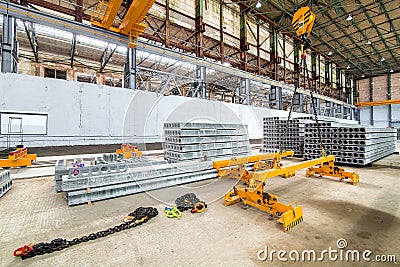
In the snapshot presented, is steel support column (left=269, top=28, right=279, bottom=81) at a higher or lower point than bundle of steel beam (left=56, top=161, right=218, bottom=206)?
higher

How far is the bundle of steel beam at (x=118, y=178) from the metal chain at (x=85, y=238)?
107cm

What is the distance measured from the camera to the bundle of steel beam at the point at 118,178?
332cm

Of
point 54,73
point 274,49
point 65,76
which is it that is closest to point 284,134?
point 274,49

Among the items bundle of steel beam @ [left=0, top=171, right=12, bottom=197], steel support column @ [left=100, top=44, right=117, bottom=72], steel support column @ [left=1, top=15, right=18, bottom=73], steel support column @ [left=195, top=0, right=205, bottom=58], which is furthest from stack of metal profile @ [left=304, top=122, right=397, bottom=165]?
steel support column @ [left=1, top=15, right=18, bottom=73]

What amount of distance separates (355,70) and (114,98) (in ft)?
110

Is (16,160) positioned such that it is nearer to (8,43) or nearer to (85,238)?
(8,43)

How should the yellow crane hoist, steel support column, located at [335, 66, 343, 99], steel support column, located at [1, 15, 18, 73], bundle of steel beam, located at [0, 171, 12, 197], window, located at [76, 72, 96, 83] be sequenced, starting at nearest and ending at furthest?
bundle of steel beam, located at [0, 171, 12, 197] → the yellow crane hoist → steel support column, located at [1, 15, 18, 73] → window, located at [76, 72, 96, 83] → steel support column, located at [335, 66, 343, 99]

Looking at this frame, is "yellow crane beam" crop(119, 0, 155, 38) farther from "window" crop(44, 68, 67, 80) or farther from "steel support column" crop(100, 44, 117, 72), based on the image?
"window" crop(44, 68, 67, 80)

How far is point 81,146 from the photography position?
754 centimetres

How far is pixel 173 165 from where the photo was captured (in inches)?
179

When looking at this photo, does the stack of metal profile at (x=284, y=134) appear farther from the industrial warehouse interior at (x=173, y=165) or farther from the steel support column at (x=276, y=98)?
the steel support column at (x=276, y=98)

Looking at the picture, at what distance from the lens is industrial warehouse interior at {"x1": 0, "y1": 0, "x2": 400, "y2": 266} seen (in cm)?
214

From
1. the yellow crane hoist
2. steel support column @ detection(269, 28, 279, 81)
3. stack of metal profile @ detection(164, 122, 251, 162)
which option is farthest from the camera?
steel support column @ detection(269, 28, 279, 81)

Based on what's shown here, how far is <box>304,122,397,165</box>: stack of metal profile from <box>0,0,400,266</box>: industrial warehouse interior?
0.04 metres
